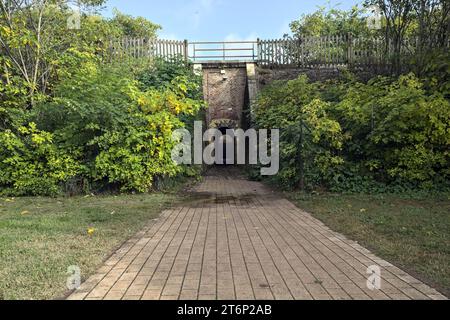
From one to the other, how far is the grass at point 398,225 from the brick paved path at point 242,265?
24 cm

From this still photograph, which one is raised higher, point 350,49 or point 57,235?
point 350,49

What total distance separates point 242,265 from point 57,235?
3093mm

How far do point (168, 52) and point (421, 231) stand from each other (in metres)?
15.9

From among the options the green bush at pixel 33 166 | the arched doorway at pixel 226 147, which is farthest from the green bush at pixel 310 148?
the arched doorway at pixel 226 147

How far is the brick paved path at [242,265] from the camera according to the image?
13.1 ft

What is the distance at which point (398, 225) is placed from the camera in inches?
272

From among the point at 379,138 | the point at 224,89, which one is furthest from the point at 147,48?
the point at 379,138

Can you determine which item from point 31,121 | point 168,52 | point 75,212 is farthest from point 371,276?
point 168,52

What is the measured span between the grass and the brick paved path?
0.24 meters

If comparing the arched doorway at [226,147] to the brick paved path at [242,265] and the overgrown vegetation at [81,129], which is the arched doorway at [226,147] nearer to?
the overgrown vegetation at [81,129]

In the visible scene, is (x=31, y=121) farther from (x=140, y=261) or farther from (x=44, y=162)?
(x=140, y=261)

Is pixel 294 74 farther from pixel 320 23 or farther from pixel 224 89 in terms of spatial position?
pixel 320 23

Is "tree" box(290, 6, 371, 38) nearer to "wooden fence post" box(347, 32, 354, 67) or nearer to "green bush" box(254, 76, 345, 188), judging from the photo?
"wooden fence post" box(347, 32, 354, 67)

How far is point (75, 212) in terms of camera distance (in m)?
8.43
